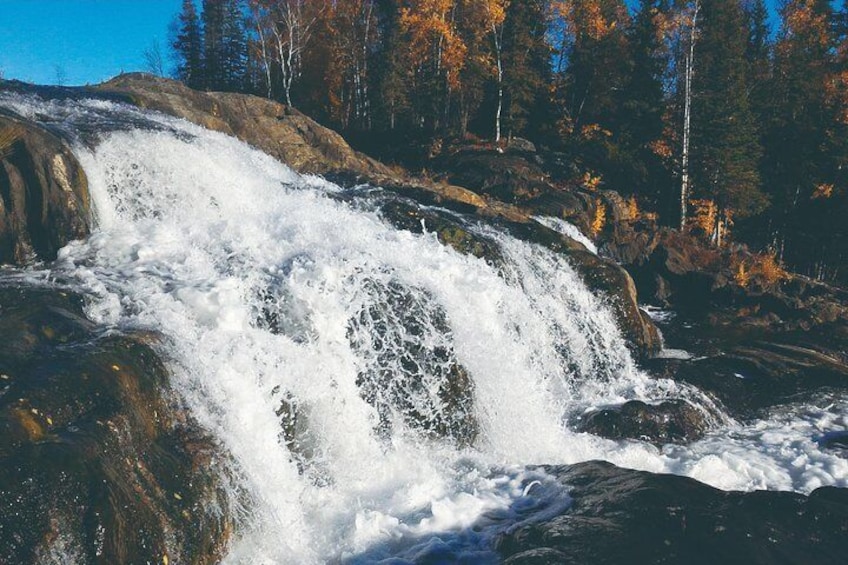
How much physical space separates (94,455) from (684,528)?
5.31 m

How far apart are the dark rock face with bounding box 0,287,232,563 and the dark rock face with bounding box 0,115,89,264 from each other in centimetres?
233

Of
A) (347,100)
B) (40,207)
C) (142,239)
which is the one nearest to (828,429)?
(142,239)

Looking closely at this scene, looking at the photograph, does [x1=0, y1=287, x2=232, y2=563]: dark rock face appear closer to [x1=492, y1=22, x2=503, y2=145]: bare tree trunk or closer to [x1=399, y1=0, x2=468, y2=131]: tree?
[x1=492, y1=22, x2=503, y2=145]: bare tree trunk

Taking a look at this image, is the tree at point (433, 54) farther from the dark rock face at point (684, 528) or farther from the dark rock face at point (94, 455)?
the dark rock face at point (684, 528)

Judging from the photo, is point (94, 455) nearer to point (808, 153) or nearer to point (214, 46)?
point (808, 153)

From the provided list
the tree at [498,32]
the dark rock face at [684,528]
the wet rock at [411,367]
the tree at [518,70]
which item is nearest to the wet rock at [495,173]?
the tree at [498,32]

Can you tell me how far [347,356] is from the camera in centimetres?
899

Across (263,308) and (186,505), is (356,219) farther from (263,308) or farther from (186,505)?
(186,505)

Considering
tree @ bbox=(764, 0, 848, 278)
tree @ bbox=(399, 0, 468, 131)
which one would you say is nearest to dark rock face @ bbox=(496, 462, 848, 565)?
tree @ bbox=(764, 0, 848, 278)

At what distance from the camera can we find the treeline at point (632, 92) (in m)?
28.3

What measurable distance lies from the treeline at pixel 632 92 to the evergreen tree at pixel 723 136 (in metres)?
0.08

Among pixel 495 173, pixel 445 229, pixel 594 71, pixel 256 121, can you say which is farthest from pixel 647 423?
pixel 594 71

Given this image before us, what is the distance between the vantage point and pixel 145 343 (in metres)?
6.79

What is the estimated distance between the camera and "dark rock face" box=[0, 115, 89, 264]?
9.12 metres
